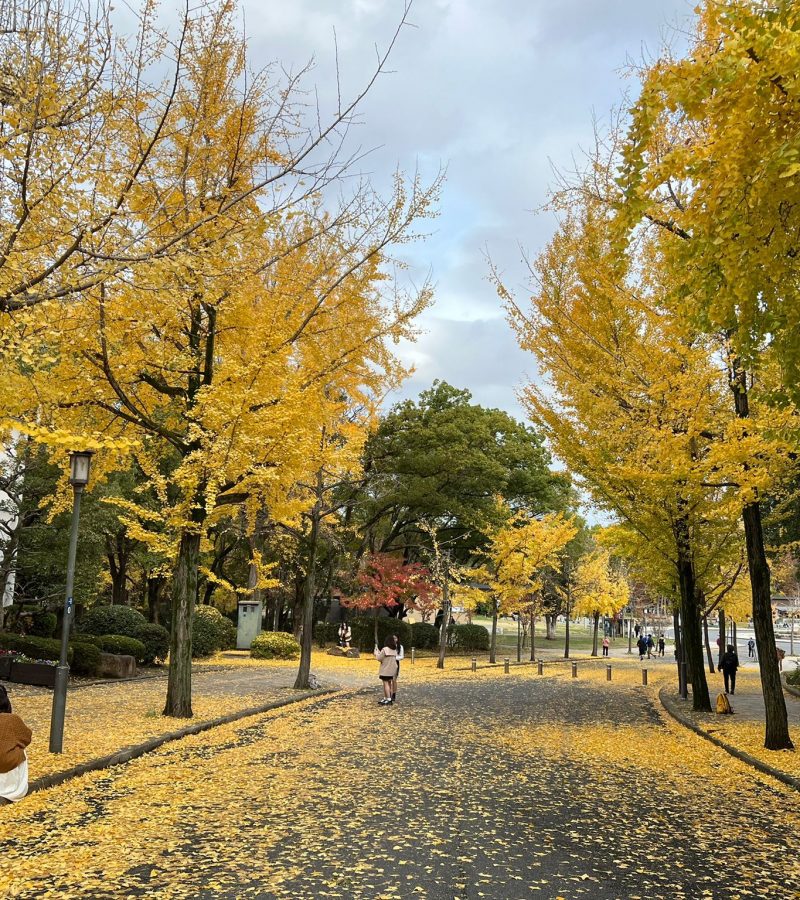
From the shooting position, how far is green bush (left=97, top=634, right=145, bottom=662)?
1964 cm

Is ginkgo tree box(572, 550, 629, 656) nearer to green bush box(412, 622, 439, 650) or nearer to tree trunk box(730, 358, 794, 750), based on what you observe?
green bush box(412, 622, 439, 650)

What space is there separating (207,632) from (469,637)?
17227 mm

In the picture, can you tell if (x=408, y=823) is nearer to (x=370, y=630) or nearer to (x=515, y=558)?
(x=515, y=558)

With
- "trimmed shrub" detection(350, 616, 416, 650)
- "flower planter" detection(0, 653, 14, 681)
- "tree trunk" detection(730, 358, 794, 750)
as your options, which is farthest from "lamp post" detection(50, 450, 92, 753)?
"trimmed shrub" detection(350, 616, 416, 650)

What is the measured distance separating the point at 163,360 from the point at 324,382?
310 centimetres

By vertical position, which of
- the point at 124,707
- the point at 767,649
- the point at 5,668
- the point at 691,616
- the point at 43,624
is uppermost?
the point at 691,616

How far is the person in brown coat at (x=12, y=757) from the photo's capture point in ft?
21.5

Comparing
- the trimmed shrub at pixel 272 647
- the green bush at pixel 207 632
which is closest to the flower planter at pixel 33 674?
the green bush at pixel 207 632

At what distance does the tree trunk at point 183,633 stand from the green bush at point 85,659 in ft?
22.2

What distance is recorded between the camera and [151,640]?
2131cm

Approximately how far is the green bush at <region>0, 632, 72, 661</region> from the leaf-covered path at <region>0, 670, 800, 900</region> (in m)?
8.25

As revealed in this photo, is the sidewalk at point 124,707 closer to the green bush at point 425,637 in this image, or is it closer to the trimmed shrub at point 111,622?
the trimmed shrub at point 111,622

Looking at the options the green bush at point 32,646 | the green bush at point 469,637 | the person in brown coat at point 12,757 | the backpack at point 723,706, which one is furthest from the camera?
the green bush at point 469,637

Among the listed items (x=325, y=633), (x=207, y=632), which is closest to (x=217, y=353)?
(x=207, y=632)
